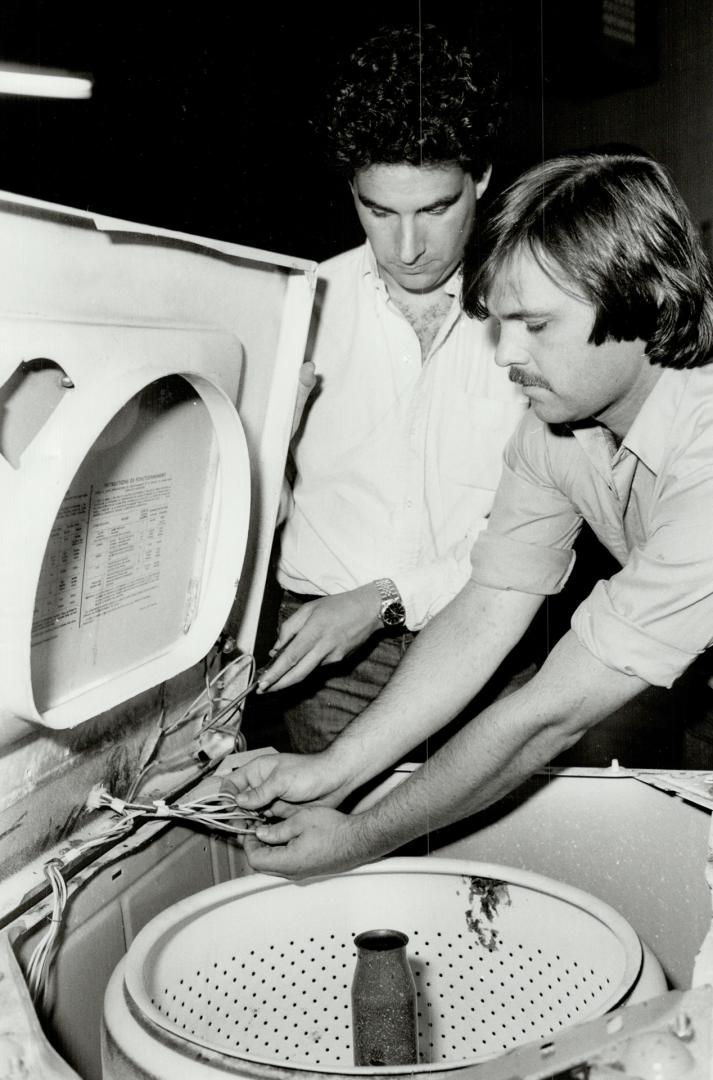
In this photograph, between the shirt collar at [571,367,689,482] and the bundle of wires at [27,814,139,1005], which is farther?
the shirt collar at [571,367,689,482]

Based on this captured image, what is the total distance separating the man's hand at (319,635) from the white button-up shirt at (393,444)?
0.23 ft

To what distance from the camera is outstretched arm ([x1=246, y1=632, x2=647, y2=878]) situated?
94cm

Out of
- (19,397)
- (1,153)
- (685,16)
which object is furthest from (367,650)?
(685,16)

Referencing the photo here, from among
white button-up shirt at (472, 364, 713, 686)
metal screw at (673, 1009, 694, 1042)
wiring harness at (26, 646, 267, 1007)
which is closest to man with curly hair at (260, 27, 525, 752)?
wiring harness at (26, 646, 267, 1007)

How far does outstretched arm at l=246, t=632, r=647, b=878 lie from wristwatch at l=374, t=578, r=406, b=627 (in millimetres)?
448

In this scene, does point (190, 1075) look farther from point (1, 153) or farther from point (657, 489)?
point (1, 153)

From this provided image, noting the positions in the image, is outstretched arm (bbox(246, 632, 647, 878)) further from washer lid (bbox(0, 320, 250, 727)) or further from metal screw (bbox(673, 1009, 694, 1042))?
metal screw (bbox(673, 1009, 694, 1042))

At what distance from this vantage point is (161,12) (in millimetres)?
2066

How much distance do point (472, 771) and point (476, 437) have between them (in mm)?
598

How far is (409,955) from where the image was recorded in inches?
38.0

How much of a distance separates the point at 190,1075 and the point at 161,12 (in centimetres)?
209

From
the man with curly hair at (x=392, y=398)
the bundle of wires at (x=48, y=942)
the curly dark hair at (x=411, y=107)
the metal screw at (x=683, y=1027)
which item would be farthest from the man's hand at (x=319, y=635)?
the metal screw at (x=683, y=1027)

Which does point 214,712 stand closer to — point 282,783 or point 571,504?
point 282,783

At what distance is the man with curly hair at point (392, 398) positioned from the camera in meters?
1.31
